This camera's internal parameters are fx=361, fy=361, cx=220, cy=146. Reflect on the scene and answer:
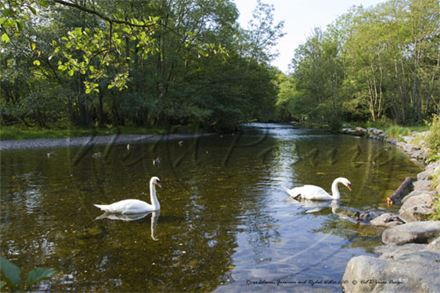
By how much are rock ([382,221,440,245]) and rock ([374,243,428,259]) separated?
24 centimetres

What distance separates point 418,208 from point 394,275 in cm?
473

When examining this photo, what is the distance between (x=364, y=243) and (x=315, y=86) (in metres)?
50.7

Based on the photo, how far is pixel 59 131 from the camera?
3219cm

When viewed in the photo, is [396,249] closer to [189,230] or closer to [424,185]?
[189,230]

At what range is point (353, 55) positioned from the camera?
43906 millimetres

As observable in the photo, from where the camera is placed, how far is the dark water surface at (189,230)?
19.2 feet

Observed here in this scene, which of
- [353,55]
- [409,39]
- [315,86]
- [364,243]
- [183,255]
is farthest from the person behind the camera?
[315,86]

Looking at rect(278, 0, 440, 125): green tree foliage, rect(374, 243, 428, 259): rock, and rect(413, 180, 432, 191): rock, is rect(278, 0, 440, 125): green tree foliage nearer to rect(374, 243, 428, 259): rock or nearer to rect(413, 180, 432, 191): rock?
rect(413, 180, 432, 191): rock

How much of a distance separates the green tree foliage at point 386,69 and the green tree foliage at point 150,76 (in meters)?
9.31

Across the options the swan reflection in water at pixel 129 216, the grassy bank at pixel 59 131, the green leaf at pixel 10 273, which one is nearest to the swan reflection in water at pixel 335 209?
the swan reflection in water at pixel 129 216

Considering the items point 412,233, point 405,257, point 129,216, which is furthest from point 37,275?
point 129,216

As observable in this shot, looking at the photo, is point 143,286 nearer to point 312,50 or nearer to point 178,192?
point 178,192

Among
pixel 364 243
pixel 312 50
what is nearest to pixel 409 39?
pixel 312 50

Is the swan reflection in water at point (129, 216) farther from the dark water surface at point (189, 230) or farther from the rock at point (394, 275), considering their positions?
the rock at point (394, 275)
